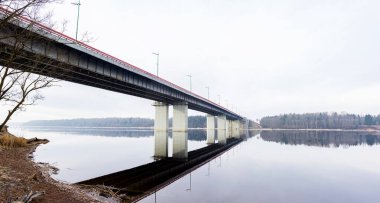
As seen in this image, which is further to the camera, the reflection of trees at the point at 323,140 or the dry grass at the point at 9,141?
the reflection of trees at the point at 323,140

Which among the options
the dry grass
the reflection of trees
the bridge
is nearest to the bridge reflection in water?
the bridge

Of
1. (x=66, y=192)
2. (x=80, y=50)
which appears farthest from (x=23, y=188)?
(x=80, y=50)

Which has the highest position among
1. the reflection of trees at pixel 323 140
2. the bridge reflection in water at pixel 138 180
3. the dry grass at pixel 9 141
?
the dry grass at pixel 9 141

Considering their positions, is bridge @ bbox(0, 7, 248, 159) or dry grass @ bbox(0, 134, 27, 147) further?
dry grass @ bbox(0, 134, 27, 147)

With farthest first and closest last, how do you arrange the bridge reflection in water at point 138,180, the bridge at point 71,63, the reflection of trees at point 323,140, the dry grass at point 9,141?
the reflection of trees at point 323,140, the dry grass at point 9,141, the bridge at point 71,63, the bridge reflection in water at point 138,180

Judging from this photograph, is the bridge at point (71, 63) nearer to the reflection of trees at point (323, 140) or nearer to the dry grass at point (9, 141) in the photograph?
the dry grass at point (9, 141)

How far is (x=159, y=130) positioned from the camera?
90438mm

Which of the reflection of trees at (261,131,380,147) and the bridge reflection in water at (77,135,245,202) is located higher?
the reflection of trees at (261,131,380,147)

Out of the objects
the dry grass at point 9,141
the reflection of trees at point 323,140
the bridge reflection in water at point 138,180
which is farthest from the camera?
the reflection of trees at point 323,140

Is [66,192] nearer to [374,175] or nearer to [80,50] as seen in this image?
[374,175]

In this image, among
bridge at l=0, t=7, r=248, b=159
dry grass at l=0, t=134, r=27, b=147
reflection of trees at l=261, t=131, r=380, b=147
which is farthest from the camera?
reflection of trees at l=261, t=131, r=380, b=147

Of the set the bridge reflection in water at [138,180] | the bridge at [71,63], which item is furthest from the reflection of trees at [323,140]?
the bridge reflection in water at [138,180]

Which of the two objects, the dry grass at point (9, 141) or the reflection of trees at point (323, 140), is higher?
the dry grass at point (9, 141)

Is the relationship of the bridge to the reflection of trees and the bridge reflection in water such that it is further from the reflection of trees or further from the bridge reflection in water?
the reflection of trees
